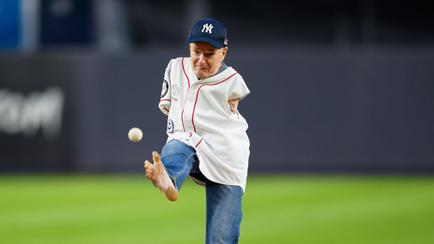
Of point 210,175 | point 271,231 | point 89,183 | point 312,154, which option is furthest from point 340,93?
point 210,175

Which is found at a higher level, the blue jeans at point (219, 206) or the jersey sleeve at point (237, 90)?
the jersey sleeve at point (237, 90)

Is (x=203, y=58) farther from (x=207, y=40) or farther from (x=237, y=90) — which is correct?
(x=237, y=90)

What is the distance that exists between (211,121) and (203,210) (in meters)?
6.66

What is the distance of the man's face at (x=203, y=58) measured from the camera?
616 cm

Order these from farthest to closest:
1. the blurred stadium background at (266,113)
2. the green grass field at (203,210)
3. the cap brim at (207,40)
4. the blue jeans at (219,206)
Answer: the blurred stadium background at (266,113) < the green grass field at (203,210) < the blue jeans at (219,206) < the cap brim at (207,40)

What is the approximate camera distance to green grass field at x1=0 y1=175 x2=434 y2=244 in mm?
10219

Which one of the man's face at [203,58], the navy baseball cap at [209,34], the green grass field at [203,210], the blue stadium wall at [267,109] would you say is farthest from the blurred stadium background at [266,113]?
the navy baseball cap at [209,34]

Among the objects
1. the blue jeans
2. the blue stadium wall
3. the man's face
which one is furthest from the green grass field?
the man's face

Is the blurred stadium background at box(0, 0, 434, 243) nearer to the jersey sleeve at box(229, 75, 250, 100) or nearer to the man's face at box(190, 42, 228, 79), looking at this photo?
the jersey sleeve at box(229, 75, 250, 100)

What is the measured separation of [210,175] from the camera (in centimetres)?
627

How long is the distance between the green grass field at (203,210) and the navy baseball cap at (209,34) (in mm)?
3889

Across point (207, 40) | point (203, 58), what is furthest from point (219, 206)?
point (207, 40)

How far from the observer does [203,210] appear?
42.1 ft

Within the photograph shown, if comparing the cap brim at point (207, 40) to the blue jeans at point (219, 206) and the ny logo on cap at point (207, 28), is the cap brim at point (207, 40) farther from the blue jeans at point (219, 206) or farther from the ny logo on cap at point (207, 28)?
the blue jeans at point (219, 206)
